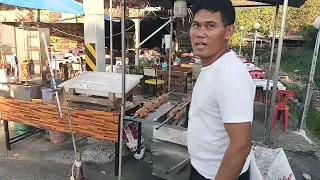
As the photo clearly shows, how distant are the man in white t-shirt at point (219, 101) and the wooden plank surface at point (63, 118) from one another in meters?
2.08

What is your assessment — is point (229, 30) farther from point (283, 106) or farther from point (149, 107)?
point (283, 106)

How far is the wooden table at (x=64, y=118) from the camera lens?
3.42 metres

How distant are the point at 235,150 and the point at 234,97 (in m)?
0.24

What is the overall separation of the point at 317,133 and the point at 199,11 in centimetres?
558

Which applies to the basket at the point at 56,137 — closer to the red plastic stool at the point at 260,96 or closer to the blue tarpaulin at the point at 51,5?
the blue tarpaulin at the point at 51,5

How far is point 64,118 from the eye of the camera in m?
3.68

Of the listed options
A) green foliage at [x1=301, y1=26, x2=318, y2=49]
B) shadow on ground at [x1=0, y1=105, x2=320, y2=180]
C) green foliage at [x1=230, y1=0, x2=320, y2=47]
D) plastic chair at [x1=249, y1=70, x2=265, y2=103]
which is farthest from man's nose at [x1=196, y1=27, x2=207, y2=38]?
green foliage at [x1=301, y1=26, x2=318, y2=49]

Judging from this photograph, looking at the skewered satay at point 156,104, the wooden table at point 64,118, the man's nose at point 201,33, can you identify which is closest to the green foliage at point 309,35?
the skewered satay at point 156,104

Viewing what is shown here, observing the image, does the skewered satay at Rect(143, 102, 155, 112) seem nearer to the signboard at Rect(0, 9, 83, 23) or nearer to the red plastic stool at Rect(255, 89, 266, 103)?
the red plastic stool at Rect(255, 89, 266, 103)

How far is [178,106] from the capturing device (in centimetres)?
370

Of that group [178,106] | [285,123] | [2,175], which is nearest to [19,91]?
[2,175]

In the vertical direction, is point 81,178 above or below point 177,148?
below

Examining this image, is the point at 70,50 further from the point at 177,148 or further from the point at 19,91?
the point at 177,148

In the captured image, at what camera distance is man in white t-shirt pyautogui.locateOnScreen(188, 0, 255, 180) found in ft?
3.76
